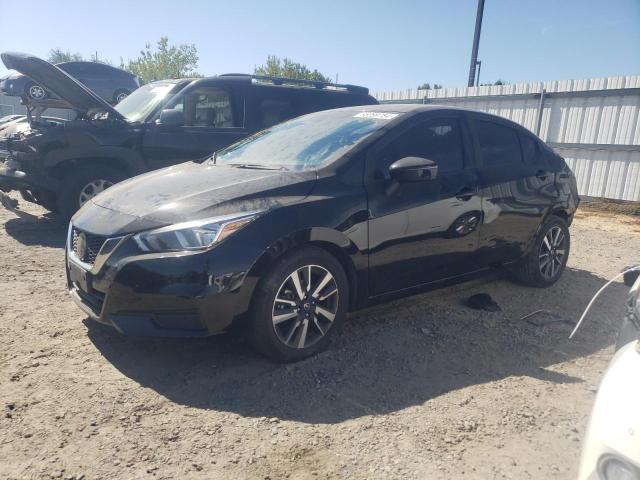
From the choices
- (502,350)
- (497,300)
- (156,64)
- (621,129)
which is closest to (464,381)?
(502,350)

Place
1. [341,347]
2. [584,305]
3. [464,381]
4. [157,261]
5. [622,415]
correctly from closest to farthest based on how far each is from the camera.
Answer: [622,415]
[157,261]
[464,381]
[341,347]
[584,305]

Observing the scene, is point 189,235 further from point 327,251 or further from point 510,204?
point 510,204

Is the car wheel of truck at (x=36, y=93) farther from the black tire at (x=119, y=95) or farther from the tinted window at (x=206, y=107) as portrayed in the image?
the black tire at (x=119, y=95)

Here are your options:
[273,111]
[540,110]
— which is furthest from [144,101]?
[540,110]

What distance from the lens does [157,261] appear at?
294 cm

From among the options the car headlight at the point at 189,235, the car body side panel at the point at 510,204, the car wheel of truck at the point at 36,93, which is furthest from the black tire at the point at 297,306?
the car wheel of truck at the point at 36,93

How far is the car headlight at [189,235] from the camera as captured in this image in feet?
9.75

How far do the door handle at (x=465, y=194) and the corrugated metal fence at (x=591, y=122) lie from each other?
337 inches

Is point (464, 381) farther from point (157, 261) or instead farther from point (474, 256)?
point (157, 261)

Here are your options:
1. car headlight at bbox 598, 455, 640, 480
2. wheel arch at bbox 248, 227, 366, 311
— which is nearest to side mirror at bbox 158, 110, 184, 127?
wheel arch at bbox 248, 227, 366, 311

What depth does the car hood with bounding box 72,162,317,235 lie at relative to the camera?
312 centimetres

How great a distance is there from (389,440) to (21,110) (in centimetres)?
2806

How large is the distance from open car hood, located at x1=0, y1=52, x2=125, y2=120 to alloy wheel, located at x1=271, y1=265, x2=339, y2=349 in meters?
4.59

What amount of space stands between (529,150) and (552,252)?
112 cm
